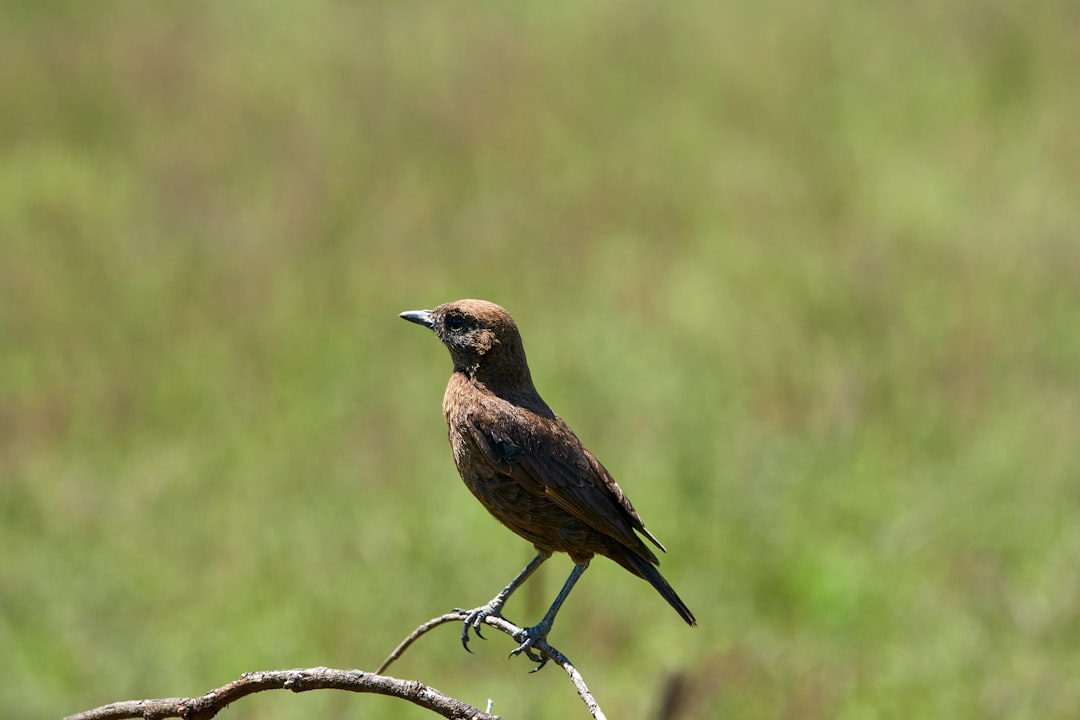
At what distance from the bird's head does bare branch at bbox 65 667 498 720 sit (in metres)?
1.52

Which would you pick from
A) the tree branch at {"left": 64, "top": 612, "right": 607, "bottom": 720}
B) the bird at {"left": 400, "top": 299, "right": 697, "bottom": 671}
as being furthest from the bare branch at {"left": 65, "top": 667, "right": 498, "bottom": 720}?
the bird at {"left": 400, "top": 299, "right": 697, "bottom": 671}

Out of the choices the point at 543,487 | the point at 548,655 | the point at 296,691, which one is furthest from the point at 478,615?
the point at 296,691

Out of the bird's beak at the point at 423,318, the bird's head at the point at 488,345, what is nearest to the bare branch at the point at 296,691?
the bird's head at the point at 488,345

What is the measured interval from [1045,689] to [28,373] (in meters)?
6.46

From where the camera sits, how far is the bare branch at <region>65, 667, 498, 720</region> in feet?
7.38

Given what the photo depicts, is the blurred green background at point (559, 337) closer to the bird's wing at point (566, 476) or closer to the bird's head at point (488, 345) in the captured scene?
the bird's wing at point (566, 476)

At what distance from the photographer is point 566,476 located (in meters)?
3.34

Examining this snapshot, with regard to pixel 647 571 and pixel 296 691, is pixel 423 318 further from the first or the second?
pixel 296 691

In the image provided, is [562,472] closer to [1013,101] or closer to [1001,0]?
[1013,101]

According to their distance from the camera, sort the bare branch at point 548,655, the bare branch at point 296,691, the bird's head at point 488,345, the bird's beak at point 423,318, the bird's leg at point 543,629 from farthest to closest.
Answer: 1. the bird's beak at point 423,318
2. the bird's head at point 488,345
3. the bird's leg at point 543,629
4. the bare branch at point 548,655
5. the bare branch at point 296,691

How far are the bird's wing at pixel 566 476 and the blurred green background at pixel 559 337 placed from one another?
81 centimetres

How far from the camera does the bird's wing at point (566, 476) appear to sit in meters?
3.32

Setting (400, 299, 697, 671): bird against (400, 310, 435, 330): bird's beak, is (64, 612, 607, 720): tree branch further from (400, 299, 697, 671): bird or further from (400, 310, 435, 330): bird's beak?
(400, 310, 435, 330): bird's beak

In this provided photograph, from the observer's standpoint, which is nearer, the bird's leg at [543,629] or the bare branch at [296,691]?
the bare branch at [296,691]
